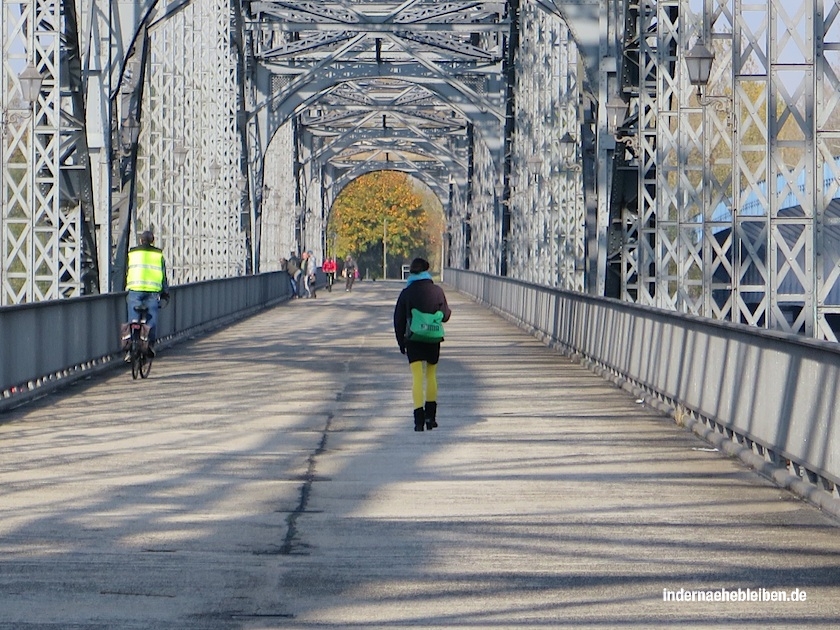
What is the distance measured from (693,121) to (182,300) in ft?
117

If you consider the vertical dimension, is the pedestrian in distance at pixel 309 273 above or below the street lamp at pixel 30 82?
below

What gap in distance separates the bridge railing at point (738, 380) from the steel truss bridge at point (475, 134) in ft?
3.02

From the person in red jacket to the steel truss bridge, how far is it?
3.16 meters

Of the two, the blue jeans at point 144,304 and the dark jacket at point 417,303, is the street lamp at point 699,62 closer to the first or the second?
the dark jacket at point 417,303

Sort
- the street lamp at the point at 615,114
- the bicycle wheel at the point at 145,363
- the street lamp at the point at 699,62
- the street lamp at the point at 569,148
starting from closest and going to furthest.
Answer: the street lamp at the point at 699,62 < the bicycle wheel at the point at 145,363 < the street lamp at the point at 615,114 < the street lamp at the point at 569,148

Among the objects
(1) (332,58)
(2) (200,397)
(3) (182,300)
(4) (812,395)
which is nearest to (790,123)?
(1) (332,58)

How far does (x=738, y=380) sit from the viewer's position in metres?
14.4

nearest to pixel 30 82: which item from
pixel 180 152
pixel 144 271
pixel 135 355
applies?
pixel 144 271

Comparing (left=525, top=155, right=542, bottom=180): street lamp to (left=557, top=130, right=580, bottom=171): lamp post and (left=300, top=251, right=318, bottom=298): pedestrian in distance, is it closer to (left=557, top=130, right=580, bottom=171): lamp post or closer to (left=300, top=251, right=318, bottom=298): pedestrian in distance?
(left=557, top=130, right=580, bottom=171): lamp post

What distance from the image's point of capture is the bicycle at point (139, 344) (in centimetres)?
2181

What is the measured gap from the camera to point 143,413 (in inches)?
683

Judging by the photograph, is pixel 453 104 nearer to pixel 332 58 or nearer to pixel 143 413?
pixel 332 58

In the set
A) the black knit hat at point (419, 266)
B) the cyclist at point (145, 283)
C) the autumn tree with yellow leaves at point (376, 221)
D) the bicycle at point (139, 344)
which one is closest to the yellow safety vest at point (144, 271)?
the cyclist at point (145, 283)

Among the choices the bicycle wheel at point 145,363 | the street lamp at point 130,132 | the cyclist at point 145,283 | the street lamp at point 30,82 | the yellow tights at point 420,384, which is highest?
the street lamp at point 30,82
